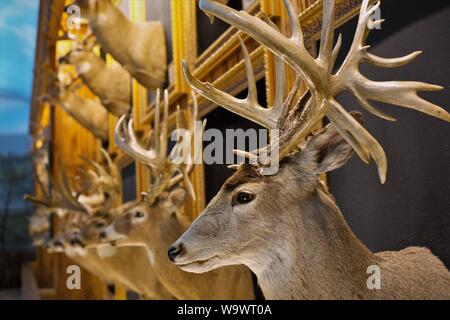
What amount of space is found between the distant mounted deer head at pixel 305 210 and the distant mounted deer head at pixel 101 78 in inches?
120

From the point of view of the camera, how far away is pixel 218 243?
3.72 ft

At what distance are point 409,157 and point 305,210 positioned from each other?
336 millimetres

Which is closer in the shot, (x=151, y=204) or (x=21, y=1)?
(x=151, y=204)

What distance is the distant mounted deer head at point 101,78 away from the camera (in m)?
4.05

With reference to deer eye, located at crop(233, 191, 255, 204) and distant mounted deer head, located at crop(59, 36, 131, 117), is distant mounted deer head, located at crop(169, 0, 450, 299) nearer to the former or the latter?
deer eye, located at crop(233, 191, 255, 204)

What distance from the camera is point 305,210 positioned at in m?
1.09

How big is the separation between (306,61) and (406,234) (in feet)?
1.62

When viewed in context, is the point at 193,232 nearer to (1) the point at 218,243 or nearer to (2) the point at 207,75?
(1) the point at 218,243

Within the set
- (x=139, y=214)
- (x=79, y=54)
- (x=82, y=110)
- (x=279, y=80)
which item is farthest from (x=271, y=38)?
(x=82, y=110)

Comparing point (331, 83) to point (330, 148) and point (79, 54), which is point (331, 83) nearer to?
point (330, 148)

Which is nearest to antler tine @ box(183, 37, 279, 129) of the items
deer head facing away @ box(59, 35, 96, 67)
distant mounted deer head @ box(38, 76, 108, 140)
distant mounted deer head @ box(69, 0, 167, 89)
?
distant mounted deer head @ box(69, 0, 167, 89)
